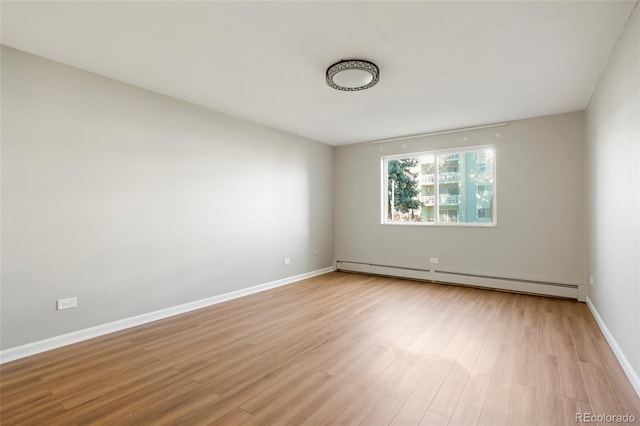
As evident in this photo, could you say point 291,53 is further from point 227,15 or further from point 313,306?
point 313,306

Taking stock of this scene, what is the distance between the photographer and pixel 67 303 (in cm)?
289

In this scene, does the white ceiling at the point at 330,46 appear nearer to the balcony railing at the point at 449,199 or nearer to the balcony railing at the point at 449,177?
the balcony railing at the point at 449,177

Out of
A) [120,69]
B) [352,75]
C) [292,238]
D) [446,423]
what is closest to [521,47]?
[352,75]

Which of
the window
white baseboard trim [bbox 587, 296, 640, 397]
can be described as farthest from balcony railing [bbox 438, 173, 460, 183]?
white baseboard trim [bbox 587, 296, 640, 397]

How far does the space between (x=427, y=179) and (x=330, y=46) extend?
373cm

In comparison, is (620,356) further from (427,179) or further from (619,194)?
(427,179)

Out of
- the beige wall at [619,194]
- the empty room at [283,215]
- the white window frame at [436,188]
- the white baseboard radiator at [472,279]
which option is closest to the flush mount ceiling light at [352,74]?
the empty room at [283,215]

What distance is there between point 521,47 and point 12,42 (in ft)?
14.3

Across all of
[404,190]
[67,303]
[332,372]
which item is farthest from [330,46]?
[404,190]

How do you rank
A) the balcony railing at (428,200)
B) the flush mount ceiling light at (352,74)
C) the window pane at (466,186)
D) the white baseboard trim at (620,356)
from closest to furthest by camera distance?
the white baseboard trim at (620,356) < the flush mount ceiling light at (352,74) < the window pane at (466,186) < the balcony railing at (428,200)

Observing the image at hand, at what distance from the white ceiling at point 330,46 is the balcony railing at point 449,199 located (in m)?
1.77

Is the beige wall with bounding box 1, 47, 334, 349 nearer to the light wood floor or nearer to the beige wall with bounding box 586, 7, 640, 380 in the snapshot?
the light wood floor

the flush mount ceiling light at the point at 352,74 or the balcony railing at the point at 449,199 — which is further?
the balcony railing at the point at 449,199

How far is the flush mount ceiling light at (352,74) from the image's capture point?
2798 millimetres
